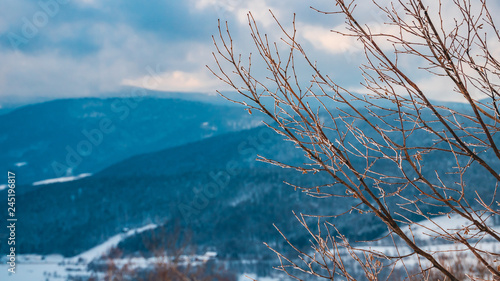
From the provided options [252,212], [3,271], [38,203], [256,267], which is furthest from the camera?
[38,203]

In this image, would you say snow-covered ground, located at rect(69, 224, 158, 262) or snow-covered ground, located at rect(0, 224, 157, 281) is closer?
snow-covered ground, located at rect(0, 224, 157, 281)

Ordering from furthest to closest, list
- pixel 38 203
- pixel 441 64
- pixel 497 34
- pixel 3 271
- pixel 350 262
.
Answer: pixel 38 203
pixel 3 271
pixel 350 262
pixel 497 34
pixel 441 64

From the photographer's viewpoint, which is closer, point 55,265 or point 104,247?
point 55,265

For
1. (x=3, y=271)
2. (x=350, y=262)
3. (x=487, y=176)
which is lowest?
(x=3, y=271)

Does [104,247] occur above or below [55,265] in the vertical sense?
above

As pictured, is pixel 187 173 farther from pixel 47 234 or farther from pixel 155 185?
pixel 47 234

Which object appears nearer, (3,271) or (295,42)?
(295,42)

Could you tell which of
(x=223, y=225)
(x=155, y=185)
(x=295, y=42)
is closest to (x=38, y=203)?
(x=155, y=185)

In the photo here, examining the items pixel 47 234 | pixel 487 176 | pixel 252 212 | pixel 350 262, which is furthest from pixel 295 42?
pixel 47 234

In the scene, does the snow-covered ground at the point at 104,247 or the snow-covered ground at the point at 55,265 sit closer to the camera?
the snow-covered ground at the point at 55,265

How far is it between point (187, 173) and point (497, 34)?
17500cm

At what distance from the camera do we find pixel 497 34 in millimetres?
2373

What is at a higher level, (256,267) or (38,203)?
(38,203)

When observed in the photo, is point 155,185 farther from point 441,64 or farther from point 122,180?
point 441,64
